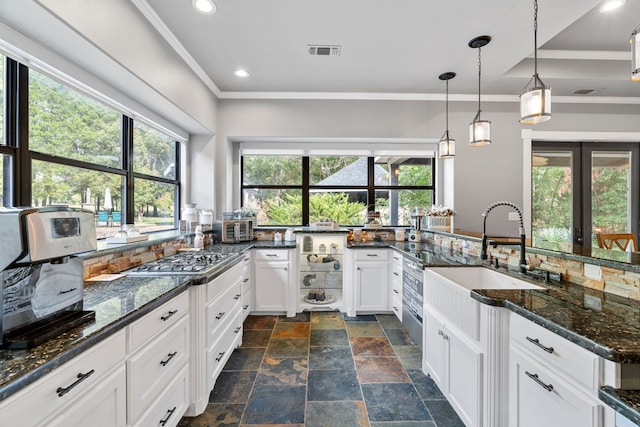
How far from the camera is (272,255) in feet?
10.7

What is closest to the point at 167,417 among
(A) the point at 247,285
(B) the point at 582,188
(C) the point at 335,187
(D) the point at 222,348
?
(D) the point at 222,348

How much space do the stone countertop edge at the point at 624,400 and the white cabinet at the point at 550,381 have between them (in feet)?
0.28

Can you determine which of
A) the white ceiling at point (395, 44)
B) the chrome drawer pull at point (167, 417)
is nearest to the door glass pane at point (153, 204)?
the white ceiling at point (395, 44)

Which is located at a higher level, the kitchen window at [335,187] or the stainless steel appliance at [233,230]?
the kitchen window at [335,187]

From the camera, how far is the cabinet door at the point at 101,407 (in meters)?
0.87

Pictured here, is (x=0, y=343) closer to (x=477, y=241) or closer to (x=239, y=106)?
(x=477, y=241)

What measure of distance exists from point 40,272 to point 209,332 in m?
1.11

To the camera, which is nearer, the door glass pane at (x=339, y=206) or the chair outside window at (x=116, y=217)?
the chair outside window at (x=116, y=217)

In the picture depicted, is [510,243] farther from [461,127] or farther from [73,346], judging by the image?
[73,346]

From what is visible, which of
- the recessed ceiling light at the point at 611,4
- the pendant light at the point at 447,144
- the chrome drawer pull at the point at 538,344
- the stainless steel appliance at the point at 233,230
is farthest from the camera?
the stainless steel appliance at the point at 233,230

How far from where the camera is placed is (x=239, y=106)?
3.69 meters

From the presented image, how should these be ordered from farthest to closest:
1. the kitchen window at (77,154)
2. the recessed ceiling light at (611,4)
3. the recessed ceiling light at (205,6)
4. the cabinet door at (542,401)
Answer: the recessed ceiling light at (611,4)
the recessed ceiling light at (205,6)
the kitchen window at (77,154)
the cabinet door at (542,401)

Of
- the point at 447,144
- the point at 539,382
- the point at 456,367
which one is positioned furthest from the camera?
the point at 447,144

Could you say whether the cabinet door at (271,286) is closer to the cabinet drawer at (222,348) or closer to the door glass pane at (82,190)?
the cabinet drawer at (222,348)
